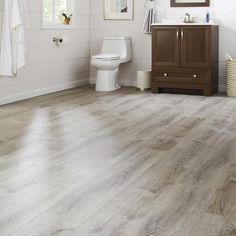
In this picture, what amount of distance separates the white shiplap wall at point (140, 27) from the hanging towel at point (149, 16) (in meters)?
0.09

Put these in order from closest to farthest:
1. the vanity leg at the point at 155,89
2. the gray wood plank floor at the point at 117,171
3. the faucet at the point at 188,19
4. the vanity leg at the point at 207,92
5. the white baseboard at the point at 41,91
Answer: the gray wood plank floor at the point at 117,171 < the white baseboard at the point at 41,91 < the vanity leg at the point at 207,92 < the faucet at the point at 188,19 < the vanity leg at the point at 155,89

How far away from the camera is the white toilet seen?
6.29m

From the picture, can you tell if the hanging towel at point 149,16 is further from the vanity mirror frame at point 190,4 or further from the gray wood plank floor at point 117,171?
the gray wood plank floor at point 117,171

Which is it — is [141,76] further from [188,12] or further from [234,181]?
[234,181]

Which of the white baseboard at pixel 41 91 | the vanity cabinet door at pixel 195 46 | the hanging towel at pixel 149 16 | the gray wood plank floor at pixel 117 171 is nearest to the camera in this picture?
the gray wood plank floor at pixel 117 171

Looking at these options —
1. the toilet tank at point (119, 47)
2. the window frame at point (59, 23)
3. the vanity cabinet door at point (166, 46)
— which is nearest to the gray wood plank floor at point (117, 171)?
the vanity cabinet door at point (166, 46)

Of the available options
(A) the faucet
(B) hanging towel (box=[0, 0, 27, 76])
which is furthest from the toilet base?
(B) hanging towel (box=[0, 0, 27, 76])

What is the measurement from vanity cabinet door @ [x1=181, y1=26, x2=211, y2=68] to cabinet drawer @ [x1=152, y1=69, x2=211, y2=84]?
0.09 meters

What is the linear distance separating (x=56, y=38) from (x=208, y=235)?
187 inches

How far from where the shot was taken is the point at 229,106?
527cm

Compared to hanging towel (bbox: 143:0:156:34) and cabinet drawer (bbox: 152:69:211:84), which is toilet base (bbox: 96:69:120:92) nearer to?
cabinet drawer (bbox: 152:69:211:84)

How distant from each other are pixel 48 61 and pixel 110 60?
84 cm

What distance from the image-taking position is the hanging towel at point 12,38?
16.7 feet

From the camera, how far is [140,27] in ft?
22.4
